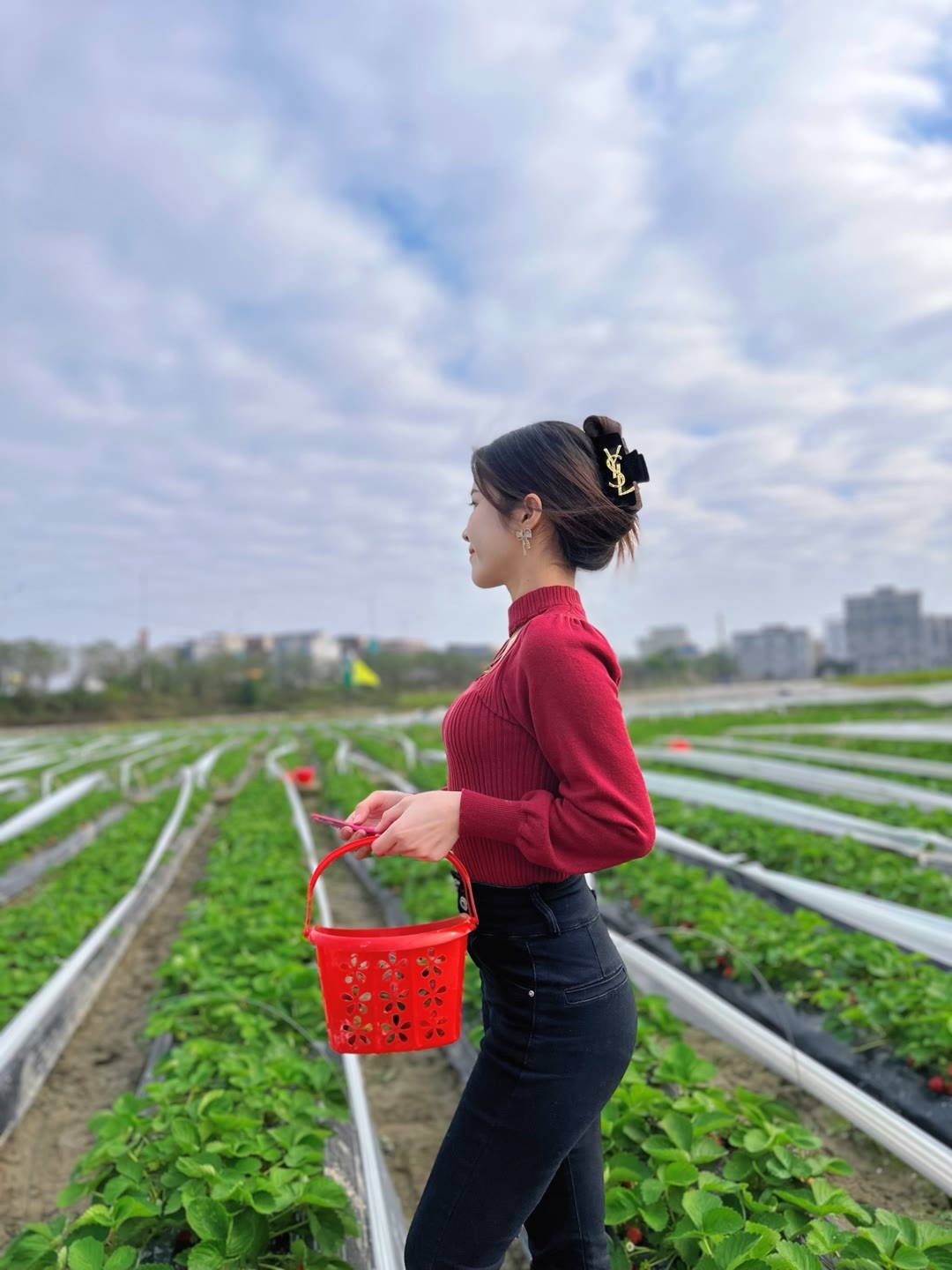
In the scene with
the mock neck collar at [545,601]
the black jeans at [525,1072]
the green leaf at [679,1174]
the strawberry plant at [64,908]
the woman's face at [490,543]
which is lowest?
the strawberry plant at [64,908]

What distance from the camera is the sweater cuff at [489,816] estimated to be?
1.17 metres

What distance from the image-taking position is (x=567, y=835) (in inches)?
44.8

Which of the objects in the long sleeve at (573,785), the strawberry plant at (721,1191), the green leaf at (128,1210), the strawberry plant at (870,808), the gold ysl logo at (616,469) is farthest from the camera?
the strawberry plant at (870,808)

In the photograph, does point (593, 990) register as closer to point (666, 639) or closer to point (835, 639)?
point (666, 639)

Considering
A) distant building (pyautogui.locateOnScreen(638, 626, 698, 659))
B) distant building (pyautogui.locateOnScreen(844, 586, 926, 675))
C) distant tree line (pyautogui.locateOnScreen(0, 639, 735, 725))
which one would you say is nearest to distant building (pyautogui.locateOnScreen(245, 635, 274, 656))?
distant tree line (pyautogui.locateOnScreen(0, 639, 735, 725))

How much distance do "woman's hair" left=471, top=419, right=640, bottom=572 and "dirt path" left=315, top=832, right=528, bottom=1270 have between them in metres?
1.99

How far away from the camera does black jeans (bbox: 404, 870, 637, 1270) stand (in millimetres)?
1194

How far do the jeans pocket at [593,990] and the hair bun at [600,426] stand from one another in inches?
31.3

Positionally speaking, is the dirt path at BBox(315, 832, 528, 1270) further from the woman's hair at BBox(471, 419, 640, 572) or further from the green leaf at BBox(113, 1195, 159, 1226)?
the woman's hair at BBox(471, 419, 640, 572)

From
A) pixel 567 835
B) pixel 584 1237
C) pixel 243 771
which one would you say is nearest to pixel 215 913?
pixel 584 1237

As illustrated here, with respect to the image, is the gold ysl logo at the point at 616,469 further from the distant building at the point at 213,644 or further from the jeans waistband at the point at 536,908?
the distant building at the point at 213,644

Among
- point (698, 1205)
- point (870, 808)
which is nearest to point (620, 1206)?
point (698, 1205)

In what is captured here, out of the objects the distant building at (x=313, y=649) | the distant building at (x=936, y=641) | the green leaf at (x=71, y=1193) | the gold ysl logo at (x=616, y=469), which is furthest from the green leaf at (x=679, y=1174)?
the distant building at (x=936, y=641)

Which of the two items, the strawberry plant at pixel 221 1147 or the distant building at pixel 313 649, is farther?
the distant building at pixel 313 649
